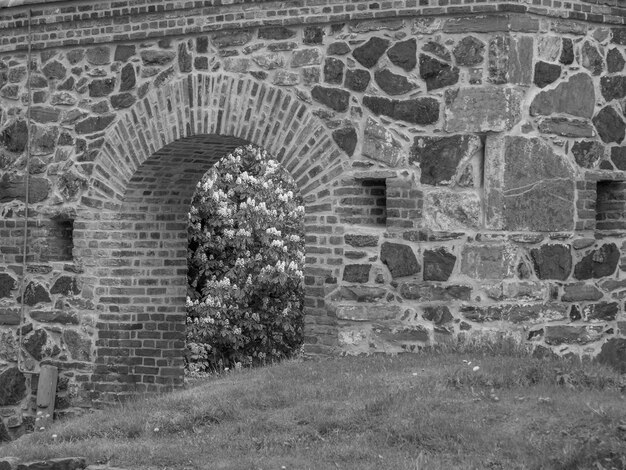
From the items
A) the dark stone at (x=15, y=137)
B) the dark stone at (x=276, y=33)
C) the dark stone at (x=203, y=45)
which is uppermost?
the dark stone at (x=276, y=33)

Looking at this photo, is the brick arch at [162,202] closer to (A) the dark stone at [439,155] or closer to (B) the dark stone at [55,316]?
(B) the dark stone at [55,316]

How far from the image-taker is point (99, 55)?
11.4 metres

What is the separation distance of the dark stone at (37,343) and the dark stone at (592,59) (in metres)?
5.46

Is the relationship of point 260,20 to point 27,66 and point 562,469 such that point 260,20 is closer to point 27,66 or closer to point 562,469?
point 27,66

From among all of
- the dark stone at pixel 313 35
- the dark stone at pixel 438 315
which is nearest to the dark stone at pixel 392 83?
the dark stone at pixel 313 35

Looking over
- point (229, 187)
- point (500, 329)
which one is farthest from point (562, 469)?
point (229, 187)

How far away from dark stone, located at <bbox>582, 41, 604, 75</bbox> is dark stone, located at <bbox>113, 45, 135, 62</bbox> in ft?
13.0

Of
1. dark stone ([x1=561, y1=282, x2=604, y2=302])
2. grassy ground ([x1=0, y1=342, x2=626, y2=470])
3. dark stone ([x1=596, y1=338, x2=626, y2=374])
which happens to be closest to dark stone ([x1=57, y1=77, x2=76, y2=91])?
grassy ground ([x1=0, y1=342, x2=626, y2=470])

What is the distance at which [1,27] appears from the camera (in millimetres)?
12039

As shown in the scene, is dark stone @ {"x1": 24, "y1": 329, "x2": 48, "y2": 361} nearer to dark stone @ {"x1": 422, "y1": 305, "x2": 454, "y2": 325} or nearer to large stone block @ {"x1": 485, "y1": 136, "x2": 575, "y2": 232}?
dark stone @ {"x1": 422, "y1": 305, "x2": 454, "y2": 325}

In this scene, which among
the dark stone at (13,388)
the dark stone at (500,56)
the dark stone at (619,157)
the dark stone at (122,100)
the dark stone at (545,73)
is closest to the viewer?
the dark stone at (500,56)

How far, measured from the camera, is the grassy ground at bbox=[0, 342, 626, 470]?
7387 mm

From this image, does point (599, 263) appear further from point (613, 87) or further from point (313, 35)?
point (313, 35)

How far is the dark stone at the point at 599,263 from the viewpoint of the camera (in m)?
10.2
